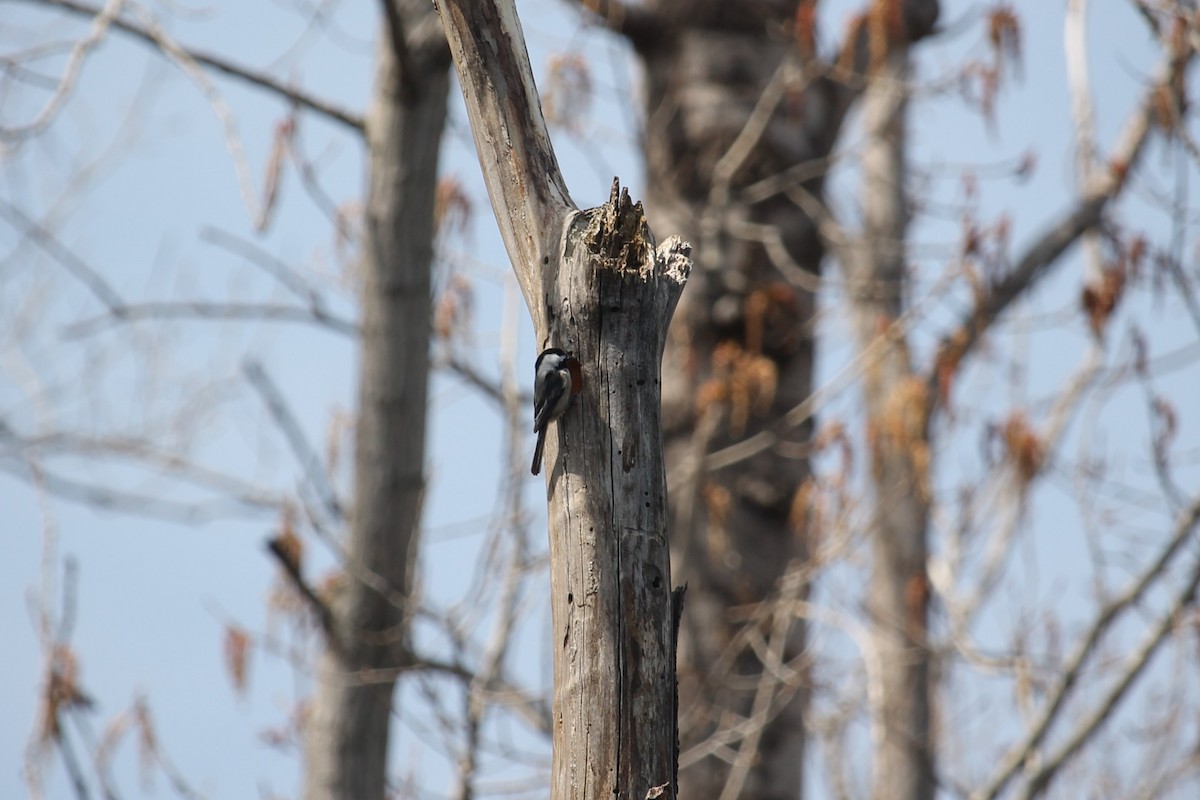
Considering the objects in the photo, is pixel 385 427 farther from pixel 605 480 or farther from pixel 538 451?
pixel 605 480

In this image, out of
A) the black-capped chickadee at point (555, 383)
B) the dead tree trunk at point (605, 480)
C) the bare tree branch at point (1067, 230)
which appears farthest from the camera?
the bare tree branch at point (1067, 230)

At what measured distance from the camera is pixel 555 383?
2.05m

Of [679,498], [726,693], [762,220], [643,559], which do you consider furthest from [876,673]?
[643,559]

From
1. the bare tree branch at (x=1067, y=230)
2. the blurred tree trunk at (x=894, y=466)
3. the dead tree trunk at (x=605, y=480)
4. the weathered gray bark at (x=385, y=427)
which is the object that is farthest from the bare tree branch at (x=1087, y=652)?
the dead tree trunk at (x=605, y=480)

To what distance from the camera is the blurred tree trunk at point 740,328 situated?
4699mm

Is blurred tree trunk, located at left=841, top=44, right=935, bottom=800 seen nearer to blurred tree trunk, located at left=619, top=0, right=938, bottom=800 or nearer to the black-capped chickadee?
blurred tree trunk, located at left=619, top=0, right=938, bottom=800

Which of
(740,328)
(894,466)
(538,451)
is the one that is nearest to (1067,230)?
(894,466)

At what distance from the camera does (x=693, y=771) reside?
15.3ft

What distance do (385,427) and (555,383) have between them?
1976 mm

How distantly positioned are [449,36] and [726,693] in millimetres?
3170

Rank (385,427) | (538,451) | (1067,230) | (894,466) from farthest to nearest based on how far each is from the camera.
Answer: (894,466) → (1067,230) → (385,427) → (538,451)

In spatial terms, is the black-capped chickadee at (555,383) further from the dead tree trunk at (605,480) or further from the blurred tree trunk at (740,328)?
the blurred tree trunk at (740,328)

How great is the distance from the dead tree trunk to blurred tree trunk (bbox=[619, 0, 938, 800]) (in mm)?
2295

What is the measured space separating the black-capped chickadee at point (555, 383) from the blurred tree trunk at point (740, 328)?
235 cm
